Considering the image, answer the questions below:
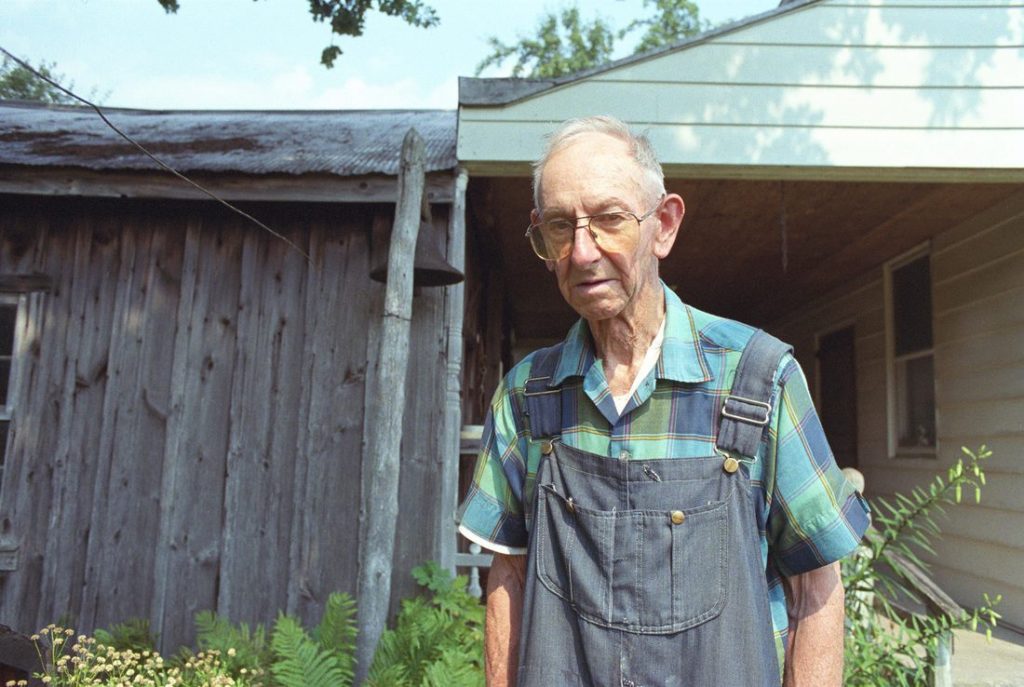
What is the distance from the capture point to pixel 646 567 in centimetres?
124

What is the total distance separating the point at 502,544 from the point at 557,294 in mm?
7486

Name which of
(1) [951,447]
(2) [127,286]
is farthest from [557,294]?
(2) [127,286]

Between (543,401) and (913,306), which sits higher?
(913,306)

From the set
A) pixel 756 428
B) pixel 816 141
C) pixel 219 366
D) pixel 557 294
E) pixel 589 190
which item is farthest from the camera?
pixel 557 294

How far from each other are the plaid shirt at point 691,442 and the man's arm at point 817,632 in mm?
33

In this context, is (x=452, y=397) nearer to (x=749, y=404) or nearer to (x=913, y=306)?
(x=749, y=404)

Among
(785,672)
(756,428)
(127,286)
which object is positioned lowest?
(785,672)

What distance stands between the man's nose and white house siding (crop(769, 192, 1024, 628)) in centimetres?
495

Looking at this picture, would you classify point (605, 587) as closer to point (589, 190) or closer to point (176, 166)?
point (589, 190)

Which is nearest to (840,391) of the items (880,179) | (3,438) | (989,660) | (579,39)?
(880,179)

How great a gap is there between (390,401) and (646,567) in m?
2.89

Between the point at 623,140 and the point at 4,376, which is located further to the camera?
the point at 4,376

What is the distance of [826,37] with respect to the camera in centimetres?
442

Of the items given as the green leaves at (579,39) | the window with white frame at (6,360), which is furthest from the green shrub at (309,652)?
the green leaves at (579,39)
